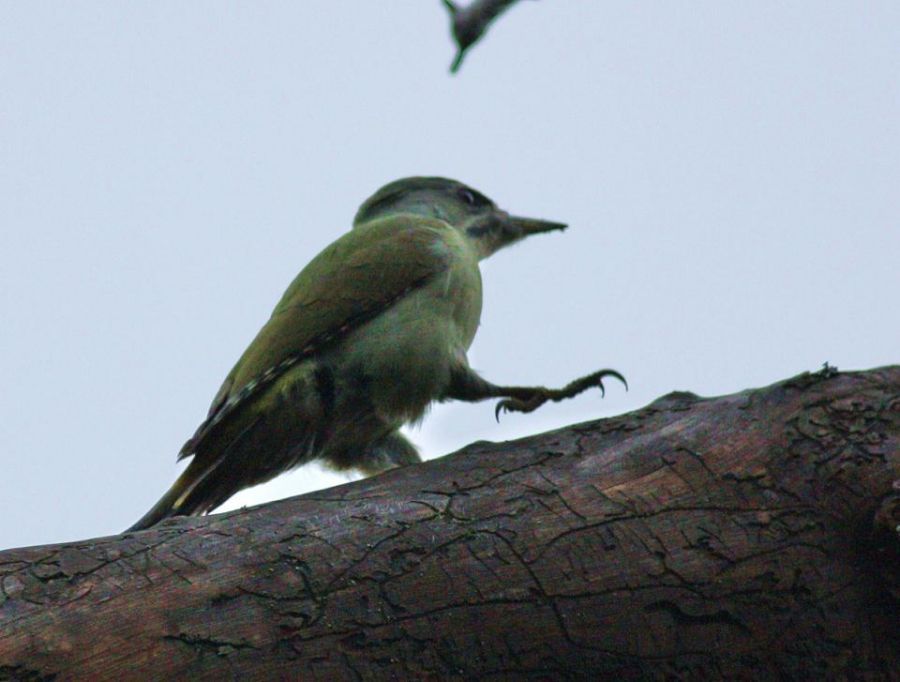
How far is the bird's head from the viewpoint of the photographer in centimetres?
620

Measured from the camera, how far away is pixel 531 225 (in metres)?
6.23

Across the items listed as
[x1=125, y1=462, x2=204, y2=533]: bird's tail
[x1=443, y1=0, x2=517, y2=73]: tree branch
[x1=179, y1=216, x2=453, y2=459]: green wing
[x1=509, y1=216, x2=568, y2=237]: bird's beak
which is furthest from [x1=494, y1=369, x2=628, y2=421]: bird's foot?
[x1=443, y1=0, x2=517, y2=73]: tree branch

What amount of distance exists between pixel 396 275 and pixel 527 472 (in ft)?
6.18

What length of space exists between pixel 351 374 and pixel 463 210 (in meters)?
1.71

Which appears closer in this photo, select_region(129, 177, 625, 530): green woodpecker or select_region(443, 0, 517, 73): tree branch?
select_region(443, 0, 517, 73): tree branch

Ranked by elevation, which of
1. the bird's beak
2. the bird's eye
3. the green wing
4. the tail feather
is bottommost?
the tail feather

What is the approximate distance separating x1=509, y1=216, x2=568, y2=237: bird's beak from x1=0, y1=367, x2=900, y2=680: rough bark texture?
280cm

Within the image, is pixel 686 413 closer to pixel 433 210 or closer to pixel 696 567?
pixel 696 567

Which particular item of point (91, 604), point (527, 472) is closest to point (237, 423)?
point (527, 472)

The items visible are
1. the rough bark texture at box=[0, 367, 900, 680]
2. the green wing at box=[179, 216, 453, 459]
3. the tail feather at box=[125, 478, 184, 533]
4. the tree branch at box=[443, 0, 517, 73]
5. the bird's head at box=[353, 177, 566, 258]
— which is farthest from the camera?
the bird's head at box=[353, 177, 566, 258]

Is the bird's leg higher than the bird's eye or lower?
lower

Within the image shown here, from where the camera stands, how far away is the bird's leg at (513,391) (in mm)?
4867

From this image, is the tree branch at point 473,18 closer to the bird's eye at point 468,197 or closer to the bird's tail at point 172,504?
the bird's tail at point 172,504

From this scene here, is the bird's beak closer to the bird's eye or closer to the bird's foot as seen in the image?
the bird's eye
